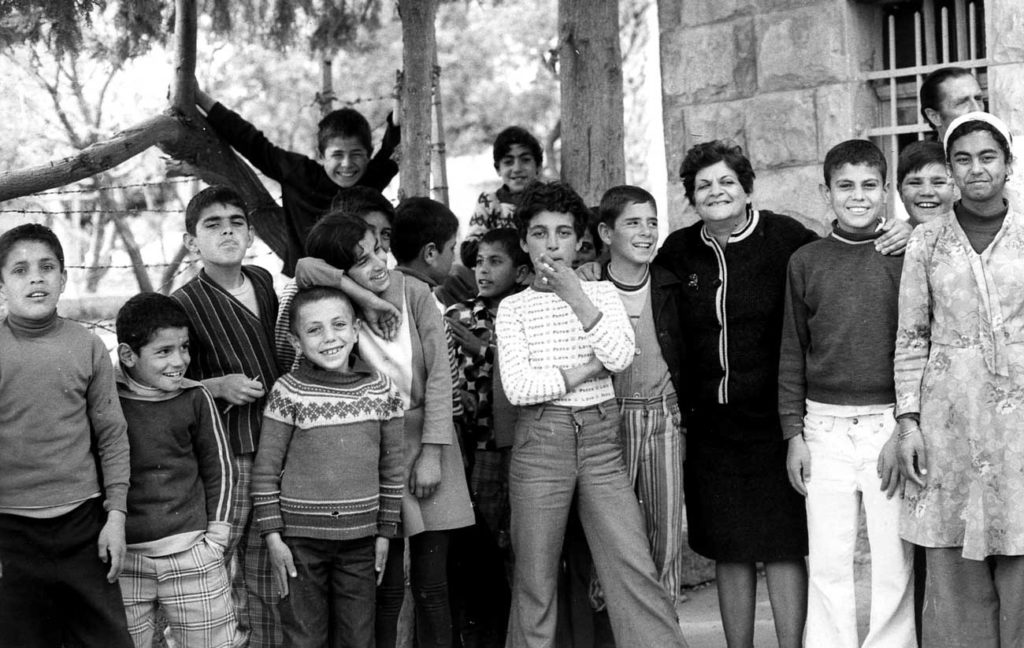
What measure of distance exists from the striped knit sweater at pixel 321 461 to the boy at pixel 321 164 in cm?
163

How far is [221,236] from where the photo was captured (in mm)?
3896

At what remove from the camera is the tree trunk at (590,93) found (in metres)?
5.34

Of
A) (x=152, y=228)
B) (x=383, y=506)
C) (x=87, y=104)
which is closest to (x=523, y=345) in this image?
(x=383, y=506)

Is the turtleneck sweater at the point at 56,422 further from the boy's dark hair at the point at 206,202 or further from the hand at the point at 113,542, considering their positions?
the boy's dark hair at the point at 206,202

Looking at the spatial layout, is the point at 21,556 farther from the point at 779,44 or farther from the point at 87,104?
the point at 87,104

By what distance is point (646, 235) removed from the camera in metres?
4.04

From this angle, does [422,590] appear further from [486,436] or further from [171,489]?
[171,489]

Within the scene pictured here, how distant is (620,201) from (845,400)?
3.21 ft

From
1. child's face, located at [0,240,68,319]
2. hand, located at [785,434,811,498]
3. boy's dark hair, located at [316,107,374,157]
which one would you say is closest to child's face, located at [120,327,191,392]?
child's face, located at [0,240,68,319]

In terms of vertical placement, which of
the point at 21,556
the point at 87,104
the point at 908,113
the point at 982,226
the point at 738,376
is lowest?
the point at 21,556

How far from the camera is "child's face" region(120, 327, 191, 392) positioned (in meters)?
3.62

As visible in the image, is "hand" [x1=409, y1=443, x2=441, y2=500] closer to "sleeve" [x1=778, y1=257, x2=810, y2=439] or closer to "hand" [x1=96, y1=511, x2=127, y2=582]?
"hand" [x1=96, y1=511, x2=127, y2=582]

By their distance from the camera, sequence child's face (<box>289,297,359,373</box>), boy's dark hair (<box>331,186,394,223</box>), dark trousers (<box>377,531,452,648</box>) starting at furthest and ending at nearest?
boy's dark hair (<box>331,186,394,223</box>) < dark trousers (<box>377,531,452,648</box>) < child's face (<box>289,297,359,373</box>)

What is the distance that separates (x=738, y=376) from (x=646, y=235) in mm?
545
